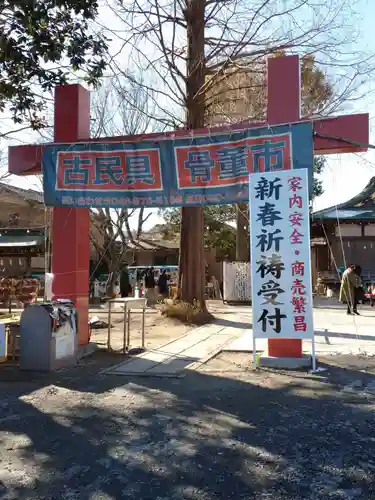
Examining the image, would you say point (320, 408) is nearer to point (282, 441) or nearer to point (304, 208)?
point (282, 441)

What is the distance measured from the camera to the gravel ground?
3.81 metres

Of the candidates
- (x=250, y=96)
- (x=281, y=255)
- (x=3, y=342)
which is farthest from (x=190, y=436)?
(x=250, y=96)

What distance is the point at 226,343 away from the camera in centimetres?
1065

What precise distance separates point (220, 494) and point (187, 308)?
1071cm

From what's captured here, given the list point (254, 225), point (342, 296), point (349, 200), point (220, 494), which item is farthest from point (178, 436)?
point (349, 200)

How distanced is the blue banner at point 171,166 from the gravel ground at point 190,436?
3.12 metres

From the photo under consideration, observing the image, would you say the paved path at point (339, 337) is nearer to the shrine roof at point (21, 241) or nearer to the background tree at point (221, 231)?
the shrine roof at point (21, 241)

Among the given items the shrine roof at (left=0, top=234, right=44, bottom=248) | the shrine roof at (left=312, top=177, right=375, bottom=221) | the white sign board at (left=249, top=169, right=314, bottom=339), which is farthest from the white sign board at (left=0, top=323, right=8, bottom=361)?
the shrine roof at (left=312, top=177, right=375, bottom=221)

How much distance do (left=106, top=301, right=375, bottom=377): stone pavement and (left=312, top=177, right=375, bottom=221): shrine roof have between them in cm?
706

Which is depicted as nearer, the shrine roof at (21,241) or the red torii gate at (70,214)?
the red torii gate at (70,214)

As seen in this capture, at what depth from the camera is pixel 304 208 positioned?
7555mm

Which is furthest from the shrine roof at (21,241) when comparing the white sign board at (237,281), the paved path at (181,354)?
the paved path at (181,354)

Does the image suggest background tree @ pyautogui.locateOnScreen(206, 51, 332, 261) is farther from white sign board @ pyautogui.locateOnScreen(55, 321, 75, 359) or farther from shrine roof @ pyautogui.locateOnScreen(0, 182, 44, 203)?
shrine roof @ pyautogui.locateOnScreen(0, 182, 44, 203)

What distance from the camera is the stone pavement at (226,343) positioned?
27.3 ft
